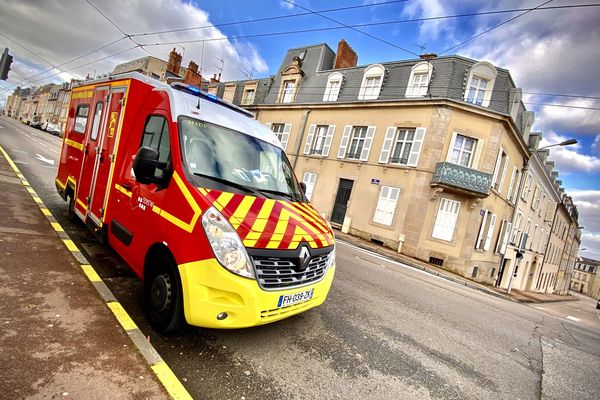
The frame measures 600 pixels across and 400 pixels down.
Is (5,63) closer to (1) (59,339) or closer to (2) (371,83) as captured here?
(2) (371,83)

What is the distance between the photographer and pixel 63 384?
2.08 meters

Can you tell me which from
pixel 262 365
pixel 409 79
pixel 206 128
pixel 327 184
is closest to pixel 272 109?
pixel 327 184

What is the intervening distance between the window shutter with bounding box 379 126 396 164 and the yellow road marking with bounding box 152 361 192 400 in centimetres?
1645

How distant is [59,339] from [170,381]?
108 cm

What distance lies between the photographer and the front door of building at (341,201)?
61.8 ft

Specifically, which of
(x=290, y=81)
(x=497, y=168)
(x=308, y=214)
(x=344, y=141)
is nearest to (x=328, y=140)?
(x=344, y=141)

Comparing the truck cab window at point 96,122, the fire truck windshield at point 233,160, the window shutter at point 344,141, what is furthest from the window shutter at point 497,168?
the truck cab window at point 96,122

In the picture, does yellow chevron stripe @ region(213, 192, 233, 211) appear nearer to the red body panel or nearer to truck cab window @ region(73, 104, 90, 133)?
the red body panel

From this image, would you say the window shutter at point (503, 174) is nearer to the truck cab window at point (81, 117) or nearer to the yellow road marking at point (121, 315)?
the truck cab window at point (81, 117)

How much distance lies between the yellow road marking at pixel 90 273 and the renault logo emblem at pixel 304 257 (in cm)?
261

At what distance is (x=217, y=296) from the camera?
260 cm

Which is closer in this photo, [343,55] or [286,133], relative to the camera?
[343,55]

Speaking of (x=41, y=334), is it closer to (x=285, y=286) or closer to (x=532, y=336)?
(x=285, y=286)

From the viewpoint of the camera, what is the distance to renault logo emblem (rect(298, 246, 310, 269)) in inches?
118
